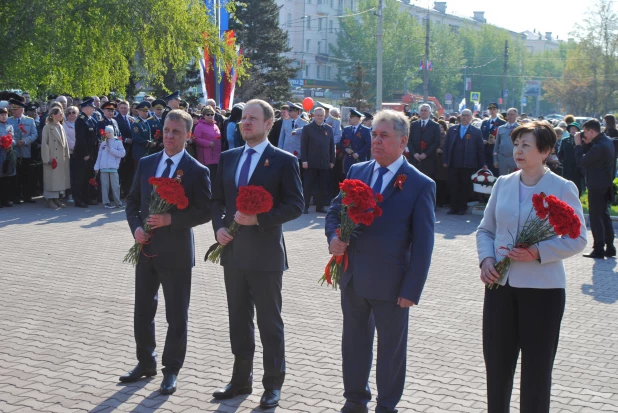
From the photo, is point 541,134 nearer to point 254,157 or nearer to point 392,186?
point 392,186

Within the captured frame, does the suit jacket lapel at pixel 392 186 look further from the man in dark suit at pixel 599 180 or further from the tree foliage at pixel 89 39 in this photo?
the tree foliage at pixel 89 39

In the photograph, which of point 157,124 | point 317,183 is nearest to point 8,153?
point 157,124

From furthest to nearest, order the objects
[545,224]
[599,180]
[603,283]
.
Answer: [599,180], [603,283], [545,224]

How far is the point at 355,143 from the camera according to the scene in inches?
699

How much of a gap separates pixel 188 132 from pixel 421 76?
95811 mm

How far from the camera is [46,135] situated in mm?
16078

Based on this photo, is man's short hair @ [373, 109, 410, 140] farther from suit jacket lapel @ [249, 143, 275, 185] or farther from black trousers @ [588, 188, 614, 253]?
black trousers @ [588, 188, 614, 253]

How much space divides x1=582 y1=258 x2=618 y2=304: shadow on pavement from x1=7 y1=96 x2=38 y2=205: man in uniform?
1104 centimetres

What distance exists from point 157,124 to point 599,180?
885 cm

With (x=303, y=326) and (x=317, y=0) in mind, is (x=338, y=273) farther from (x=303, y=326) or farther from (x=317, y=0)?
(x=317, y=0)

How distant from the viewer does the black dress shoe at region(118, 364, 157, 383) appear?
6129mm

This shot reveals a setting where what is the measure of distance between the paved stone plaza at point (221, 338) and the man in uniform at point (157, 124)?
4112 millimetres

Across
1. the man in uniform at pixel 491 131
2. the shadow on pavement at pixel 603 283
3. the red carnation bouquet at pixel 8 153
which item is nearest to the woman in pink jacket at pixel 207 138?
the red carnation bouquet at pixel 8 153

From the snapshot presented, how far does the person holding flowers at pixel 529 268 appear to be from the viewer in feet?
14.9
